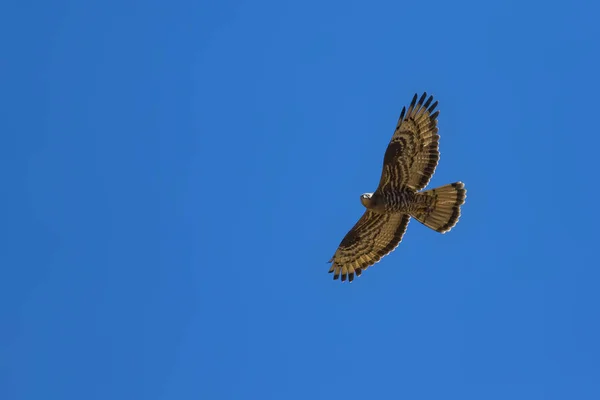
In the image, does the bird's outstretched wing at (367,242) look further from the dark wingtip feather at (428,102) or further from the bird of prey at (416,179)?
the dark wingtip feather at (428,102)

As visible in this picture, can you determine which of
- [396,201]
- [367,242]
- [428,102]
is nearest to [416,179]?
[396,201]

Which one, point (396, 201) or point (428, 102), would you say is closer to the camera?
point (428, 102)

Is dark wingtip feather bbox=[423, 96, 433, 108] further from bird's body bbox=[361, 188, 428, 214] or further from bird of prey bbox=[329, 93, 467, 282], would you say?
bird's body bbox=[361, 188, 428, 214]

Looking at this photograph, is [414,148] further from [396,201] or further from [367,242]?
[367,242]

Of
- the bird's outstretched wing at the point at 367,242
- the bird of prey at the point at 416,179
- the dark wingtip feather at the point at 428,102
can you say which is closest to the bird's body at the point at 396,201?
the bird of prey at the point at 416,179

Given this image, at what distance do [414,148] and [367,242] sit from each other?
2.46 m

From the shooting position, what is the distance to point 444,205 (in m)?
19.1

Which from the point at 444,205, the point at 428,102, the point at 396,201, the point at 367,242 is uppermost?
the point at 428,102

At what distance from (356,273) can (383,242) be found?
849mm

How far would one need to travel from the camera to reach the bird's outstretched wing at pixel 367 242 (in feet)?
65.6

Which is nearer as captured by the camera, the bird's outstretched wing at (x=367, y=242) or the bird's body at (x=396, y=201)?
the bird's body at (x=396, y=201)

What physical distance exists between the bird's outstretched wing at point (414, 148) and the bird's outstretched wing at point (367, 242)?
3.88 ft

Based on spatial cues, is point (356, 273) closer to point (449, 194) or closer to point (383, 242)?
point (383, 242)

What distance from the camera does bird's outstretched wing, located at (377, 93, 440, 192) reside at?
18.8 meters
